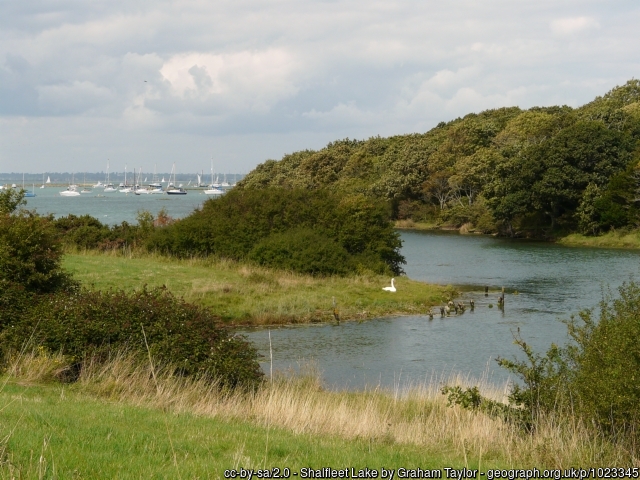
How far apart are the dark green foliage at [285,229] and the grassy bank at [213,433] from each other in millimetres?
25584

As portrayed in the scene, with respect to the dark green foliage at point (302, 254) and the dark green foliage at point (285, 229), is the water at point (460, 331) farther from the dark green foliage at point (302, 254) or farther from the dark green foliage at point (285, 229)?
the dark green foliage at point (302, 254)

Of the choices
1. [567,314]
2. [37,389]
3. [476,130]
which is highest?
[476,130]

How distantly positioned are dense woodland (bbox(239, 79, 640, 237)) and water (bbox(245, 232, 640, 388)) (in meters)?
12.3

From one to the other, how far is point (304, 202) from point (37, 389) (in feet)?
109

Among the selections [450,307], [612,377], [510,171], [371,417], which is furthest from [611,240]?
[612,377]

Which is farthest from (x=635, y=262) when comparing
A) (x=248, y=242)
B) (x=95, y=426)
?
(x=95, y=426)

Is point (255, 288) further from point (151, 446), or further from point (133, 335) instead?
point (151, 446)

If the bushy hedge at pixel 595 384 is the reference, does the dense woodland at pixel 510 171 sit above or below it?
above

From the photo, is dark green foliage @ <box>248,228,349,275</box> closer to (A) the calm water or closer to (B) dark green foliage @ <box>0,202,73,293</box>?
(A) the calm water

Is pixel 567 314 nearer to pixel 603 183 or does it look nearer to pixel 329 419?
pixel 329 419

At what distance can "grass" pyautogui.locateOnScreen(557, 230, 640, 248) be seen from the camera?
64812mm

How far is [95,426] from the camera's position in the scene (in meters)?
8.70

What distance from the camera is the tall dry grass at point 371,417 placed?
9539 mm

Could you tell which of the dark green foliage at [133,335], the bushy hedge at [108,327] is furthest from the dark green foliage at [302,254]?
the dark green foliage at [133,335]
